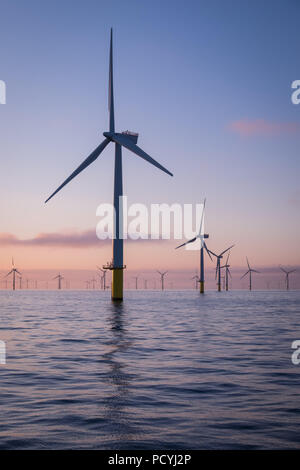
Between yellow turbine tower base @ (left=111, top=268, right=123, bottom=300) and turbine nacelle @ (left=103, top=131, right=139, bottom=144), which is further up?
turbine nacelle @ (left=103, top=131, right=139, bottom=144)

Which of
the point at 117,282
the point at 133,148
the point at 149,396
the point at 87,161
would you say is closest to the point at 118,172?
the point at 133,148

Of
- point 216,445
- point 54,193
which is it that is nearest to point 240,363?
point 216,445

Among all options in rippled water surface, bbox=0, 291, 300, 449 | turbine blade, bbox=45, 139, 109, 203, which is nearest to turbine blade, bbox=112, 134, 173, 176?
turbine blade, bbox=45, 139, 109, 203

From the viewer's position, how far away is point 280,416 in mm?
12539

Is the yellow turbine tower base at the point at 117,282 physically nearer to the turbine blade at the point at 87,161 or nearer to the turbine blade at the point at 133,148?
the turbine blade at the point at 87,161

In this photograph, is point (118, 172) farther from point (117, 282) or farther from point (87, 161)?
point (117, 282)

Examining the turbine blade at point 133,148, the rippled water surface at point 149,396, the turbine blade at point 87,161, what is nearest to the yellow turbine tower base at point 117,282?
the turbine blade at point 87,161

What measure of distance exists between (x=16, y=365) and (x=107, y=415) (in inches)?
409

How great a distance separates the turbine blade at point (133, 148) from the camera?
8631 centimetres

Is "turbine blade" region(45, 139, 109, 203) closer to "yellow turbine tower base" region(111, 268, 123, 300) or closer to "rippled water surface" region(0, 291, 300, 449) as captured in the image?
"yellow turbine tower base" region(111, 268, 123, 300)

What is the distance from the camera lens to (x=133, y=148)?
91.8m

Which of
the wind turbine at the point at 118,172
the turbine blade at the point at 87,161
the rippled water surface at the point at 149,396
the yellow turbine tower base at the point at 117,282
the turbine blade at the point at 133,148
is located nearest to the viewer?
the rippled water surface at the point at 149,396

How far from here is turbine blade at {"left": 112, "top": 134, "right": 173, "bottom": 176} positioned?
8631cm
